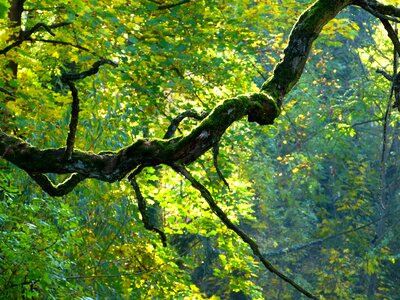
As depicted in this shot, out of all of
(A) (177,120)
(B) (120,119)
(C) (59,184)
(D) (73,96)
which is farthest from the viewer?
(B) (120,119)

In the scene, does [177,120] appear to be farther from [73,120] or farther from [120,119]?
[120,119]

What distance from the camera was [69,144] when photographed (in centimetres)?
329

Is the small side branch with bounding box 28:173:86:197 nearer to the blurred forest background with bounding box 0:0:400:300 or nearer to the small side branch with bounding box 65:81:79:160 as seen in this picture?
the small side branch with bounding box 65:81:79:160

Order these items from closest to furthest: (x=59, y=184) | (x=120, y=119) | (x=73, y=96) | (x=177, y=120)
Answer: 1. (x=73, y=96)
2. (x=59, y=184)
3. (x=177, y=120)
4. (x=120, y=119)

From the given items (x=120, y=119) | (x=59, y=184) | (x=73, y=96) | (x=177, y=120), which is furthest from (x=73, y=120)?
(x=120, y=119)

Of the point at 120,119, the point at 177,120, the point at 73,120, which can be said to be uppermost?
the point at 120,119

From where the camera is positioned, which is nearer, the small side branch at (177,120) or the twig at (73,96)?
the twig at (73,96)

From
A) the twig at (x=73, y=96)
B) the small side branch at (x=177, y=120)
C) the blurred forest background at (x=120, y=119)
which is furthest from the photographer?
the blurred forest background at (x=120, y=119)

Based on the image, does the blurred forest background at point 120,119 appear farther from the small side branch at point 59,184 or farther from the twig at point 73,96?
the small side branch at point 59,184

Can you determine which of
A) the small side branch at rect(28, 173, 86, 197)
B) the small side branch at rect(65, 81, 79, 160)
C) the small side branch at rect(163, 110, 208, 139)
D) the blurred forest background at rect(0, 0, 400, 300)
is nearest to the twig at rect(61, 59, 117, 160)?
the small side branch at rect(65, 81, 79, 160)

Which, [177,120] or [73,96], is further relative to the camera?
[177,120]

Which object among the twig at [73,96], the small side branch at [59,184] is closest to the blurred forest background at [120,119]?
the twig at [73,96]

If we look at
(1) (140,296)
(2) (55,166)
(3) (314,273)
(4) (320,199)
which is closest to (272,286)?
(3) (314,273)

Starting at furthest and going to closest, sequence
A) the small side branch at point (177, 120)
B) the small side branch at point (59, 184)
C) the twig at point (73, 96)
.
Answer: the small side branch at point (177, 120)
the small side branch at point (59, 184)
the twig at point (73, 96)
